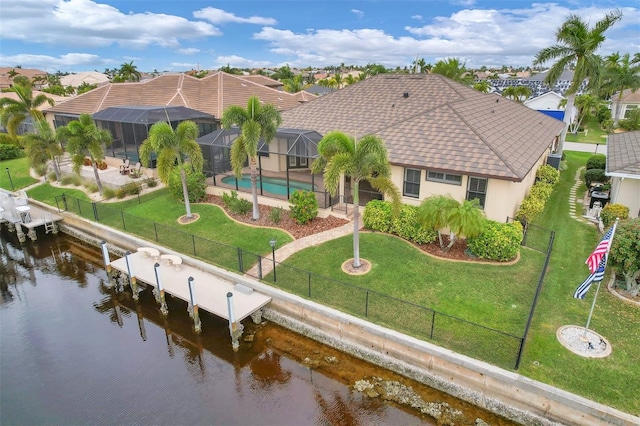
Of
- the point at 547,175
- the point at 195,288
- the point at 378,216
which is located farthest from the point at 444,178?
the point at 195,288

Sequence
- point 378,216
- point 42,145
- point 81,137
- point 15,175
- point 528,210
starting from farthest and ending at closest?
1. point 15,175
2. point 42,145
3. point 81,137
4. point 528,210
5. point 378,216

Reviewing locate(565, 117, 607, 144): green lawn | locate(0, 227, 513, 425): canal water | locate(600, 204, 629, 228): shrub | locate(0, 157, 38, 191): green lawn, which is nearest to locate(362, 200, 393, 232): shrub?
locate(0, 227, 513, 425): canal water

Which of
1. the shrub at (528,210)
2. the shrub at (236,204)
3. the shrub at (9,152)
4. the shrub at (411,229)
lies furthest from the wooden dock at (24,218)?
the shrub at (528,210)

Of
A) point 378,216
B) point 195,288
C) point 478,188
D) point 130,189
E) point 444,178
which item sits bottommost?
point 195,288

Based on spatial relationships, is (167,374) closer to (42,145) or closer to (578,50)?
(42,145)

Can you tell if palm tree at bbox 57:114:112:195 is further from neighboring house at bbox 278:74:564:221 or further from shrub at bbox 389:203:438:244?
shrub at bbox 389:203:438:244

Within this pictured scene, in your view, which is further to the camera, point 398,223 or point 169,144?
point 169,144

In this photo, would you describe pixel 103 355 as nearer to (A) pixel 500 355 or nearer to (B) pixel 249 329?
(B) pixel 249 329
